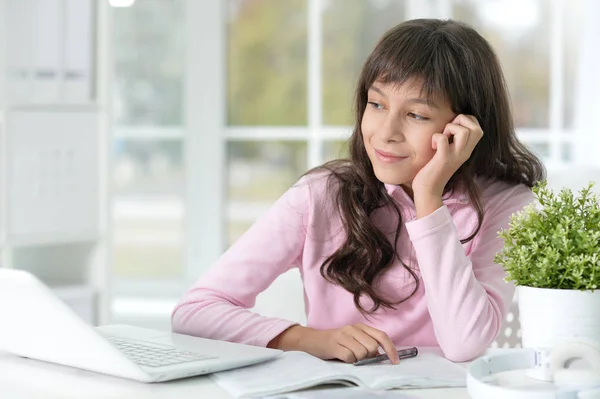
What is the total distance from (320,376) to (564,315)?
Result: 30 centimetres

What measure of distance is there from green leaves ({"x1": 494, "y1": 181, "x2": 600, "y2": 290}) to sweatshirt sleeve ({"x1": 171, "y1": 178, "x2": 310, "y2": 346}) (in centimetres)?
50

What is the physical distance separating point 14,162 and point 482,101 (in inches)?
67.6

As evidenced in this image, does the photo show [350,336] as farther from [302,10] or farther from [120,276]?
[120,276]

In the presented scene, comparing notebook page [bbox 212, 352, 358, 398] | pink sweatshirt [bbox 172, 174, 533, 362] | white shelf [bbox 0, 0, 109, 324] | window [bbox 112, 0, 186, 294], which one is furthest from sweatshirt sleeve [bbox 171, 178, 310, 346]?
window [bbox 112, 0, 186, 294]

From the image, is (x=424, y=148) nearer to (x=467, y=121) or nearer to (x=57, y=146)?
(x=467, y=121)

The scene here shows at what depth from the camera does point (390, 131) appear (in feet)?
5.31

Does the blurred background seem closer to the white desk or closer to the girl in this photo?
the girl

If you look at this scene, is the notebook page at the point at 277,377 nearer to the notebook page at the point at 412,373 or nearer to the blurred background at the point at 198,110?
the notebook page at the point at 412,373

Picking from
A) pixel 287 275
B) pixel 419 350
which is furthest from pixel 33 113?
pixel 419 350

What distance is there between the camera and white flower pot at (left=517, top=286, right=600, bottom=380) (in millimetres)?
1141

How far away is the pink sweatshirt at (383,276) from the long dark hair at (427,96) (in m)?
0.03

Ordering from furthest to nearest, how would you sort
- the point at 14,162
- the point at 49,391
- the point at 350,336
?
the point at 14,162, the point at 350,336, the point at 49,391

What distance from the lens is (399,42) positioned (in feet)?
5.57

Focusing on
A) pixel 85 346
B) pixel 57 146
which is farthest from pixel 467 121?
pixel 57 146
